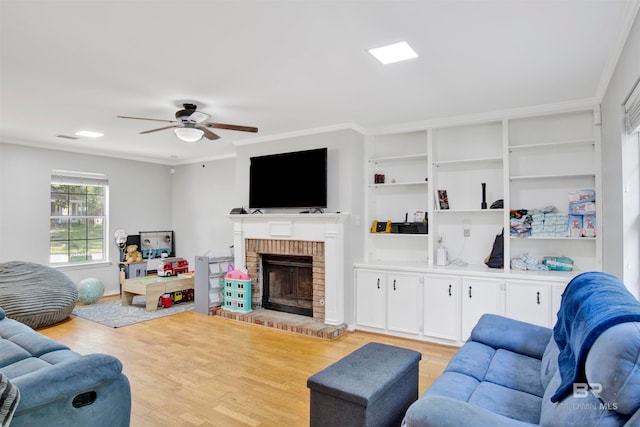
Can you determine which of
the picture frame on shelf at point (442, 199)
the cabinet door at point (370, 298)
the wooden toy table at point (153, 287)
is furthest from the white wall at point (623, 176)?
the wooden toy table at point (153, 287)

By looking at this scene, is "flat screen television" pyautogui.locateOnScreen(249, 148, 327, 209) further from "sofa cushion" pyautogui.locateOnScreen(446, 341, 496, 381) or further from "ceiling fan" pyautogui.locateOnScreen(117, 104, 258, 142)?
"sofa cushion" pyautogui.locateOnScreen(446, 341, 496, 381)

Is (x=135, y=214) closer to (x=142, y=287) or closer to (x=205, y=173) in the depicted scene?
(x=205, y=173)

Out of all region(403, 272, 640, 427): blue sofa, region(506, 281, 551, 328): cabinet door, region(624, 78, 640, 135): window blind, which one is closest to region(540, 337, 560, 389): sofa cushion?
region(403, 272, 640, 427): blue sofa

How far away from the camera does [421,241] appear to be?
470 cm

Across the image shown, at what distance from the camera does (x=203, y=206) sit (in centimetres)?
700

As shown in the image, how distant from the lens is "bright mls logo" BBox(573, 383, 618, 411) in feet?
3.62

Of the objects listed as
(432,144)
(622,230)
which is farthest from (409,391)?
(432,144)

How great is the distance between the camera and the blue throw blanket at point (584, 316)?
130 cm

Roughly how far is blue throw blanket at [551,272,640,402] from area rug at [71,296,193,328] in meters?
4.81

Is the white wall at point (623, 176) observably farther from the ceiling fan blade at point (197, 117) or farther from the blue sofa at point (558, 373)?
the ceiling fan blade at point (197, 117)

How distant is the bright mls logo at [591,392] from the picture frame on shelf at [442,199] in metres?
3.21

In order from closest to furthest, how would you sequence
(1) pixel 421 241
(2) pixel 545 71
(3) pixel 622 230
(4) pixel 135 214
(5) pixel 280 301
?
1. (3) pixel 622 230
2. (2) pixel 545 71
3. (1) pixel 421 241
4. (5) pixel 280 301
5. (4) pixel 135 214

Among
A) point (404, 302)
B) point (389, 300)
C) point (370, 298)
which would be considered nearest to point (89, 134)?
point (370, 298)

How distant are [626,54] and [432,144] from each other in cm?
219
